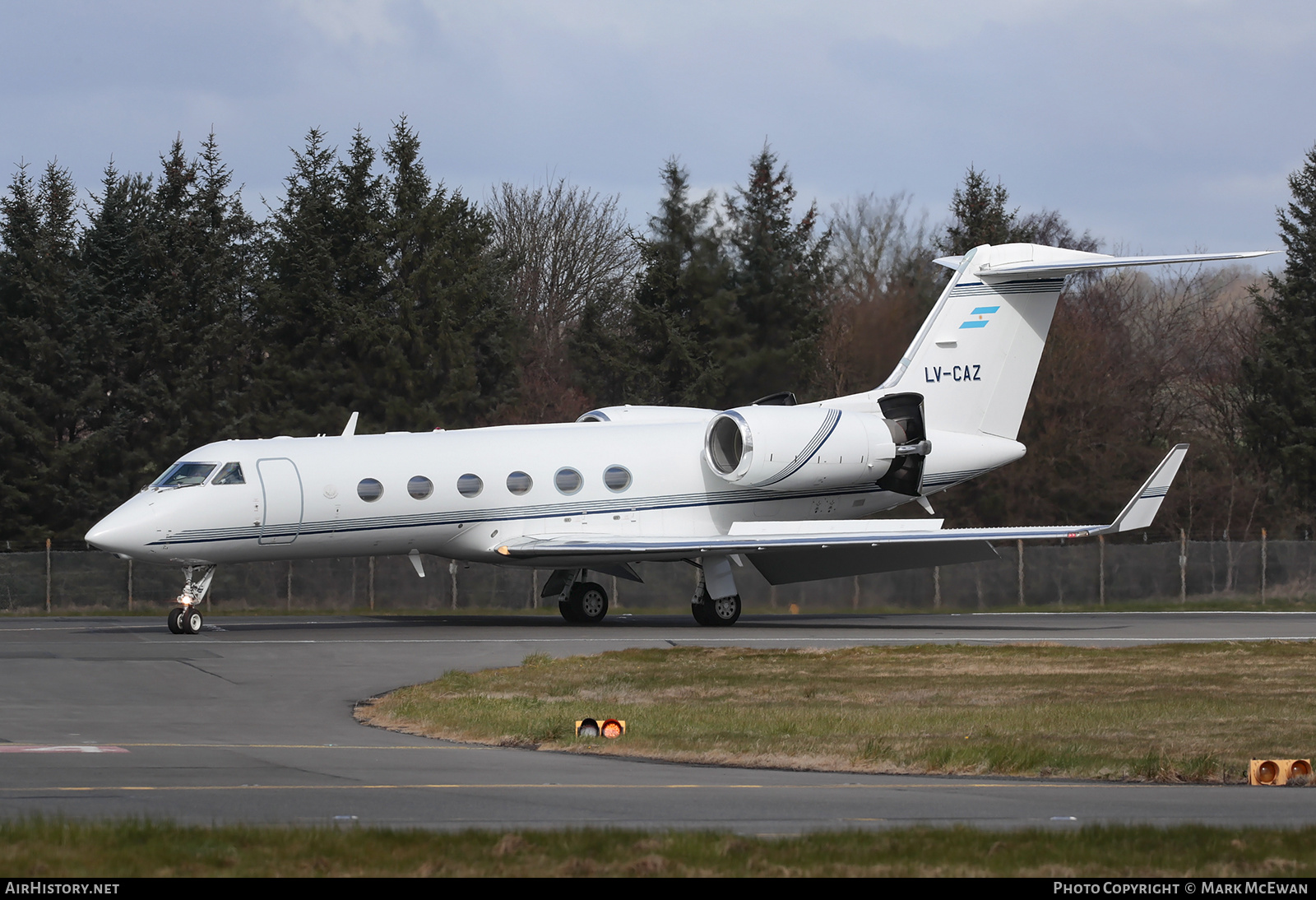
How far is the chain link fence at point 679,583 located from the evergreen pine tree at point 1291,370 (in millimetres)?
13630

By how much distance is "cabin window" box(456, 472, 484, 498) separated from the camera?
87.8 ft

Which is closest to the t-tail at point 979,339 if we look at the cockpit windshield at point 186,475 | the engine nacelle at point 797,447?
the engine nacelle at point 797,447

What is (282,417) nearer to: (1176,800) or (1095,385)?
(1095,385)

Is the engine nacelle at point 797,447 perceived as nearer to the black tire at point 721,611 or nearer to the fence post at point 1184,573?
the black tire at point 721,611

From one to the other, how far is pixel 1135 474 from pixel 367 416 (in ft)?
78.7

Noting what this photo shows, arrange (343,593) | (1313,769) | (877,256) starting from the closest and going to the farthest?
1. (1313,769)
2. (343,593)
3. (877,256)

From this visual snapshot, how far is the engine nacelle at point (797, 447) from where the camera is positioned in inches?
1109

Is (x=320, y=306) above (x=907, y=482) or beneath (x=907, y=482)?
above

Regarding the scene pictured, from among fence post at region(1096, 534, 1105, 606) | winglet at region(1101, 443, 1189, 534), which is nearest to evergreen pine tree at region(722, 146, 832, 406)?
fence post at region(1096, 534, 1105, 606)

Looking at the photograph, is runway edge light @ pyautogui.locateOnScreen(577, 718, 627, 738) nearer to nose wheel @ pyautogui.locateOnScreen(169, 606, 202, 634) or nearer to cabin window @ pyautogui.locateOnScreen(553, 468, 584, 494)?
nose wheel @ pyautogui.locateOnScreen(169, 606, 202, 634)

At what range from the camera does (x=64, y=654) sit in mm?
20672

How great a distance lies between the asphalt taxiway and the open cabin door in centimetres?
322

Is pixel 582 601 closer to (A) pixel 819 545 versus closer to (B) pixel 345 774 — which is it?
(A) pixel 819 545

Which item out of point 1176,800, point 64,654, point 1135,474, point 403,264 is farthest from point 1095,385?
point 1176,800
